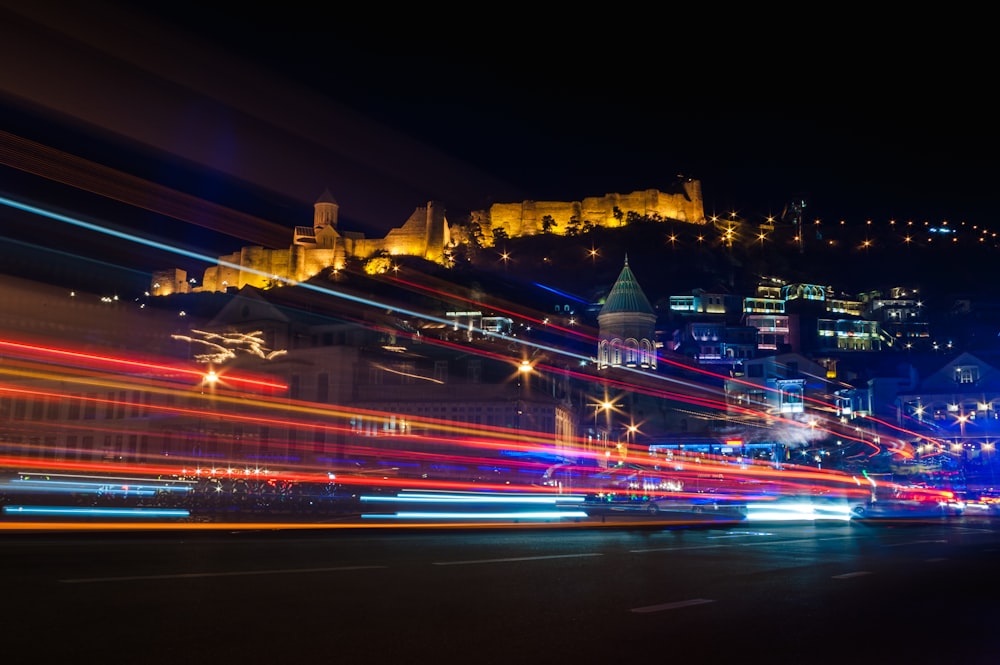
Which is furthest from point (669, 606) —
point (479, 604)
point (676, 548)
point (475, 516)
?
point (475, 516)

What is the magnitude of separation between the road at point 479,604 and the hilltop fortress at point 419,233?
106543mm

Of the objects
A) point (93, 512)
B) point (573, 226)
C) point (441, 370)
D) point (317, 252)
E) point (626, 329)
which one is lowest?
point (93, 512)

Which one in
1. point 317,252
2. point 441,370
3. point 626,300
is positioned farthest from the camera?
point 317,252

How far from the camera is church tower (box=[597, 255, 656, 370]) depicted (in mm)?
104438

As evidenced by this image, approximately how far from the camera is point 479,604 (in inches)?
304

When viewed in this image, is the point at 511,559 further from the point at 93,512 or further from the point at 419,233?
the point at 419,233

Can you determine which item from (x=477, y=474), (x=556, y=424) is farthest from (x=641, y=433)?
(x=477, y=474)

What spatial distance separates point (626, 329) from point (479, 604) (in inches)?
3965

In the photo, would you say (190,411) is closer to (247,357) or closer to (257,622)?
(247,357)

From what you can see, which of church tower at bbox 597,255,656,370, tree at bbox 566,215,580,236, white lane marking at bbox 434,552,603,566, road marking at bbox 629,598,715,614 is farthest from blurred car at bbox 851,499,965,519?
tree at bbox 566,215,580,236

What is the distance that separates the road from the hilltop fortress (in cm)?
10654

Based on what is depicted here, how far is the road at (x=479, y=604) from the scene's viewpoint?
5.72 metres

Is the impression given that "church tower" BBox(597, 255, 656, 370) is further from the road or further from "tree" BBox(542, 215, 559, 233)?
the road

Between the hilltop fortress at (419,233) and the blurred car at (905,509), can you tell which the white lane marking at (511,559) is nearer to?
the blurred car at (905,509)
